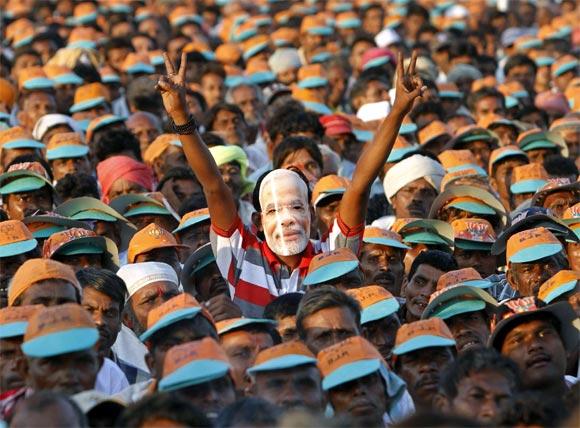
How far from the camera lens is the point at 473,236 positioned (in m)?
10.8

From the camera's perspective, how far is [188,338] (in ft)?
26.1

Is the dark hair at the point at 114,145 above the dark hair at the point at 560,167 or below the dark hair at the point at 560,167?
above

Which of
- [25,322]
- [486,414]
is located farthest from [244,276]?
[486,414]

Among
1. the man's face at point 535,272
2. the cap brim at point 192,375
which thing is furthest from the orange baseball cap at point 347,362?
the man's face at point 535,272

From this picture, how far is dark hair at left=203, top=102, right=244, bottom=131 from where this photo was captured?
13820 mm

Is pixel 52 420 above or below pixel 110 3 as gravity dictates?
above

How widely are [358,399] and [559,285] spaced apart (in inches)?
75.5

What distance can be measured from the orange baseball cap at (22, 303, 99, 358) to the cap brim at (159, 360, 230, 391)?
383 millimetres

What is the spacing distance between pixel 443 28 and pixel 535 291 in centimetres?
1036

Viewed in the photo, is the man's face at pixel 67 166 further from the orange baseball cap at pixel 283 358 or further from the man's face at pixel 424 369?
the orange baseball cap at pixel 283 358

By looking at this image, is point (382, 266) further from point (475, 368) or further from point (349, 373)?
point (475, 368)

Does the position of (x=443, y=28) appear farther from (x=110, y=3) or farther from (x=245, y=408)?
(x=245, y=408)

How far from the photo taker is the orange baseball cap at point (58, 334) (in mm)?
7305

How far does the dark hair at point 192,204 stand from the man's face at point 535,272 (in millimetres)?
2347
